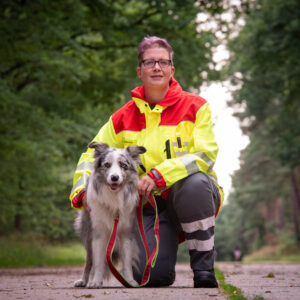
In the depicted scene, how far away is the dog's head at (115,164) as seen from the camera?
4.85 m

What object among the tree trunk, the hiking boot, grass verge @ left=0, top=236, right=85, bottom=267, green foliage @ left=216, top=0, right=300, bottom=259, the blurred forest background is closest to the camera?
the hiking boot

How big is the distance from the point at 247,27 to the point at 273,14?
2.62 m

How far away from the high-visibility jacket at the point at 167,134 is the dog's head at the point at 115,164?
21cm

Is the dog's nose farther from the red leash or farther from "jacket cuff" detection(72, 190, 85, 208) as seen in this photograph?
"jacket cuff" detection(72, 190, 85, 208)

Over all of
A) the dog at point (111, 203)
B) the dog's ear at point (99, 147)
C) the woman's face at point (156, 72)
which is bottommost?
the dog at point (111, 203)

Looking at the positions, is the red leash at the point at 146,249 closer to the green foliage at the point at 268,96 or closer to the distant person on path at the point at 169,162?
the distant person on path at the point at 169,162

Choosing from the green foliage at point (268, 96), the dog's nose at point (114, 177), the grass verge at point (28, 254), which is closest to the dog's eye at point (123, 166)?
the dog's nose at point (114, 177)

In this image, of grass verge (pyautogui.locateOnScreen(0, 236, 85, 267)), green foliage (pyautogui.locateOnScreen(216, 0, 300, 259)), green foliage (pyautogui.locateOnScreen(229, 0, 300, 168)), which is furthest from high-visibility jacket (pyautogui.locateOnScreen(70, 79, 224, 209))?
green foliage (pyautogui.locateOnScreen(229, 0, 300, 168))

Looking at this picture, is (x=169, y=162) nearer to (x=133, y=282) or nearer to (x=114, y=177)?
(x=114, y=177)

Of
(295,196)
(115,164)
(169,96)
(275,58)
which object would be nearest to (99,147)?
(115,164)

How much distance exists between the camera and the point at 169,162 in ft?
15.8

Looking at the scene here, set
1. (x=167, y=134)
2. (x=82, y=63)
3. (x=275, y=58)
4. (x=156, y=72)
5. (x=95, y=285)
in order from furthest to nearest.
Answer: (x=275, y=58), (x=82, y=63), (x=156, y=72), (x=167, y=134), (x=95, y=285)

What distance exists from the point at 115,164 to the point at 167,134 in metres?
0.68

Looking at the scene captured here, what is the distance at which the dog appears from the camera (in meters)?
4.92
